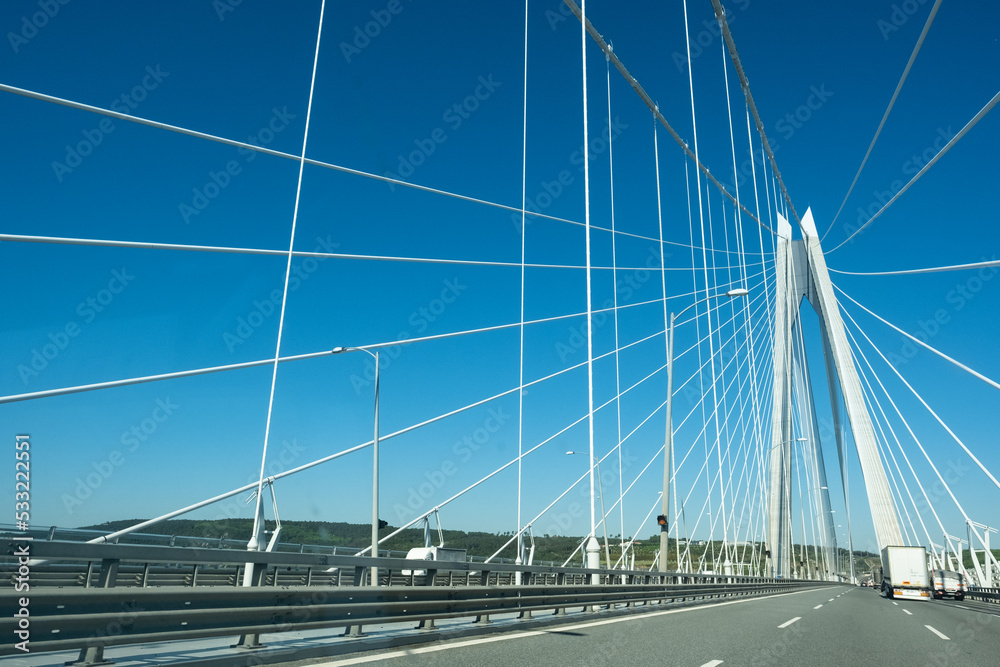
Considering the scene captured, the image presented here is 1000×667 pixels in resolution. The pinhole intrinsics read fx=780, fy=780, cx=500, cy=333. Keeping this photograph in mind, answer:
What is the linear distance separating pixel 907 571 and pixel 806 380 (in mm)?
12531

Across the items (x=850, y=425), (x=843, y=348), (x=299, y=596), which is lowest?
(x=299, y=596)

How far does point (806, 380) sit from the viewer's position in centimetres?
4556

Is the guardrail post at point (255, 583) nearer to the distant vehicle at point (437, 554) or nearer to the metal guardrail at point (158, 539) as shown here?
the metal guardrail at point (158, 539)

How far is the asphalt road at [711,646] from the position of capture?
727 cm

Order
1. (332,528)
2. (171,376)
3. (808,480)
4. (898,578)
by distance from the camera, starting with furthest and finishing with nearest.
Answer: (808,480)
(898,578)
(332,528)
(171,376)

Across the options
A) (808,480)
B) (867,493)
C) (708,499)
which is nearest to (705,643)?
(708,499)

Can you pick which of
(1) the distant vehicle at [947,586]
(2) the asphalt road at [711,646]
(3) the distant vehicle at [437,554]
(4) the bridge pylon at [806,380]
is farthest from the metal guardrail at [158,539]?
(1) the distant vehicle at [947,586]

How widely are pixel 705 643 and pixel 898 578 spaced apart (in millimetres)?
32450

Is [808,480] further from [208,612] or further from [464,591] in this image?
[208,612]

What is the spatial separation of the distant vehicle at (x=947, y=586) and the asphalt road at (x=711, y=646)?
37.3 meters

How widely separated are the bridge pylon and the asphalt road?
21.6m

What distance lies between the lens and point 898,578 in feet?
119

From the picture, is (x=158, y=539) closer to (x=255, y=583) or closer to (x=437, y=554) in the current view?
(x=437, y=554)

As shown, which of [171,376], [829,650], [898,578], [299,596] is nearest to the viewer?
[299,596]
